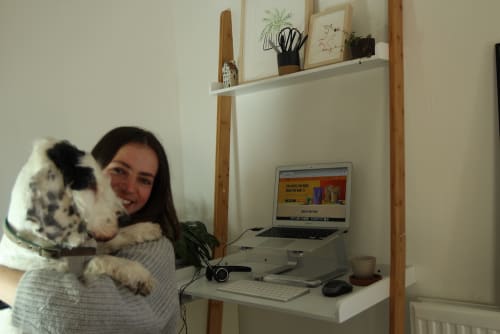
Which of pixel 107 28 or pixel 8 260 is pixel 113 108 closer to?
pixel 107 28

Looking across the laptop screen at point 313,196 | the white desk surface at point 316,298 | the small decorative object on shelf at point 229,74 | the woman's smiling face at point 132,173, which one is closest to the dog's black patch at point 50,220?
the woman's smiling face at point 132,173

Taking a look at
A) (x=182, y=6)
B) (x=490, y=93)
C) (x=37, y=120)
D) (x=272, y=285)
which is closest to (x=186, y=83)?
(x=182, y=6)

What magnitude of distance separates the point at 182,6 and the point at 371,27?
1.14 meters

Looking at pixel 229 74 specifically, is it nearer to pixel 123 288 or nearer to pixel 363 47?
pixel 363 47

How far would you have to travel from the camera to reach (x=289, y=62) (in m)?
2.02

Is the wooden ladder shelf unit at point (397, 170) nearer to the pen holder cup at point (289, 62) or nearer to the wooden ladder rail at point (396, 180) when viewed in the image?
the wooden ladder rail at point (396, 180)

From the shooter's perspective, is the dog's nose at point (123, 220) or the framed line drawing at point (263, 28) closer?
the dog's nose at point (123, 220)

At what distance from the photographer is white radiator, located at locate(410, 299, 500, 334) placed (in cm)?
161

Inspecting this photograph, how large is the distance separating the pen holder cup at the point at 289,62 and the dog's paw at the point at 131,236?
40.3 inches

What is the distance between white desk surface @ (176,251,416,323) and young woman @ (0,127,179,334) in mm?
405

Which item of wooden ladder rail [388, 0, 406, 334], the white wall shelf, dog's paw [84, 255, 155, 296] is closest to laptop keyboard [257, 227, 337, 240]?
wooden ladder rail [388, 0, 406, 334]

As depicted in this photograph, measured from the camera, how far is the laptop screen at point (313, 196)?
192cm

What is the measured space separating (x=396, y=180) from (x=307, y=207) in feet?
1.39

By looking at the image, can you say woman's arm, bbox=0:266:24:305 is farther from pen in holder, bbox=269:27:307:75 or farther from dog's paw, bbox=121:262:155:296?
pen in holder, bbox=269:27:307:75
